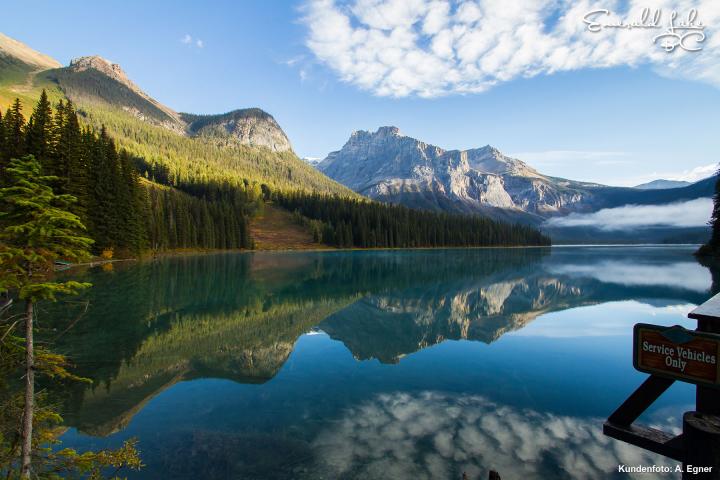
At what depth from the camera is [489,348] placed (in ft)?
75.6

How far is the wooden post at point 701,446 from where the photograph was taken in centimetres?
501

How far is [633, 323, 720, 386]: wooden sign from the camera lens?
5.02 metres

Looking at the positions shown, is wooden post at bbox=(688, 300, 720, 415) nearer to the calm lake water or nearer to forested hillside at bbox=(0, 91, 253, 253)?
the calm lake water

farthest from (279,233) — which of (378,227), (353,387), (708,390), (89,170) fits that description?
(708,390)

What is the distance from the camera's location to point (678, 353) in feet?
17.4

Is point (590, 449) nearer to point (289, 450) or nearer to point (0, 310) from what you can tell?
point (289, 450)

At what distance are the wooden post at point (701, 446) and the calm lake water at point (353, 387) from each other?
17.9 ft

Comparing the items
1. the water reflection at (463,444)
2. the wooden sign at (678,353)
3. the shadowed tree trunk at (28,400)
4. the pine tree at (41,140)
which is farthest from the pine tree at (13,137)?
the wooden sign at (678,353)

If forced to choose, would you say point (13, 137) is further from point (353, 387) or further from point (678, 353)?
point (678, 353)

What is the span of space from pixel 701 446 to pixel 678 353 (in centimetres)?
128

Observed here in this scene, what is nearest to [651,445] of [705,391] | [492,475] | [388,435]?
[705,391]

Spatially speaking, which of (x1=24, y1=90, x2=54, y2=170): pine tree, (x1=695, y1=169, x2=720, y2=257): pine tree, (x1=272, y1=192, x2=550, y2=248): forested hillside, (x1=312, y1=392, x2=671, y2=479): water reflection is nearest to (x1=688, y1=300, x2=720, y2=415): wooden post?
(x1=312, y1=392, x2=671, y2=479): water reflection

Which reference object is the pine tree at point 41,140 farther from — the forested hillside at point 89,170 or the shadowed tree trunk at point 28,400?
the shadowed tree trunk at point 28,400

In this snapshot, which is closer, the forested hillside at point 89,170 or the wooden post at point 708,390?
the wooden post at point 708,390
